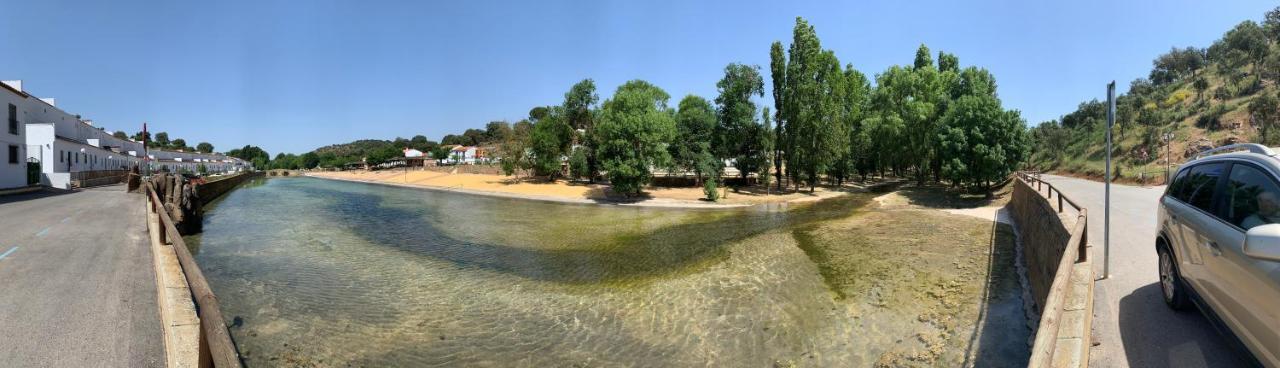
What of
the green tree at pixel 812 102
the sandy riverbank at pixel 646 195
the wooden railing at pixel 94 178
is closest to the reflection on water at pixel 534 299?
the sandy riverbank at pixel 646 195

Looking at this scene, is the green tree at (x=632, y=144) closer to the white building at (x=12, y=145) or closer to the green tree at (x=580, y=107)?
the green tree at (x=580, y=107)

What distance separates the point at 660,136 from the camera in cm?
4050

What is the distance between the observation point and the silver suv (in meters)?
3.72

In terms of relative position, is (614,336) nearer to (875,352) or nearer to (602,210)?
(875,352)

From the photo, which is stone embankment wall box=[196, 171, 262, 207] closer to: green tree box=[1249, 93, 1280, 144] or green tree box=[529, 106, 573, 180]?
green tree box=[529, 106, 573, 180]

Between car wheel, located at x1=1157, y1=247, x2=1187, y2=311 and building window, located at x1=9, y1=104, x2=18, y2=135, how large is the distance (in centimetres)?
4770

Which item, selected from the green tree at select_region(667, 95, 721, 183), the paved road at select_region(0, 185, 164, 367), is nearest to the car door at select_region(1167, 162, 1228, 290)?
the paved road at select_region(0, 185, 164, 367)

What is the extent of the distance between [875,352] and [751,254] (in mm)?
8403

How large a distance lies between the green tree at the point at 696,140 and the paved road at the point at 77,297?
37.2m

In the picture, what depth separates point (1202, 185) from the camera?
5.61m

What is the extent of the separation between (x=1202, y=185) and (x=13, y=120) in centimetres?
4907

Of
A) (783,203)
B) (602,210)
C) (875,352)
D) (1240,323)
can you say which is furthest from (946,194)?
(1240,323)

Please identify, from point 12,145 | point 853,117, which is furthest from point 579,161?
point 12,145

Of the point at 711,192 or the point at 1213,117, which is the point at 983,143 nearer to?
the point at 711,192
